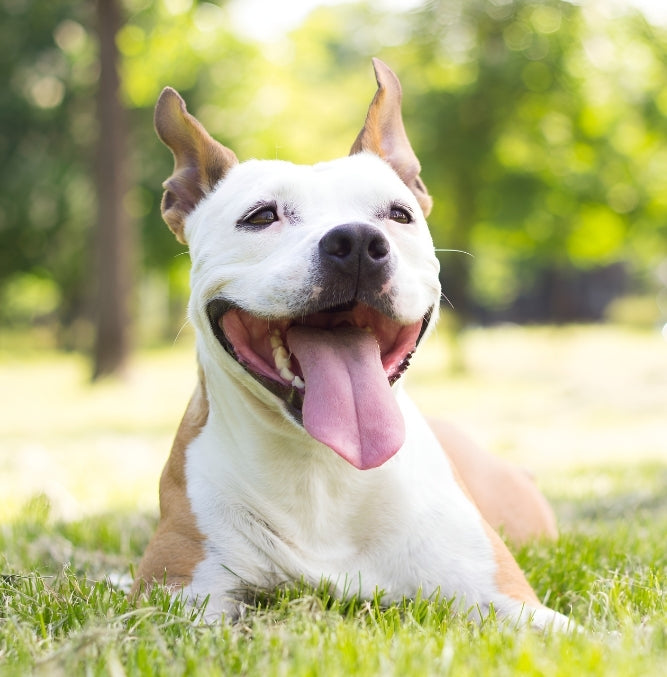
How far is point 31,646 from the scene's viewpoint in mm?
2182

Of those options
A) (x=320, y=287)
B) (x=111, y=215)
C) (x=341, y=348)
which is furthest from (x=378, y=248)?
(x=111, y=215)

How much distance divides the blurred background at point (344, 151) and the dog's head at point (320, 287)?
3252 mm

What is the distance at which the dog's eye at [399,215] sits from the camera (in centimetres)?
305

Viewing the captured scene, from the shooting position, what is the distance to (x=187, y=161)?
3.46 m

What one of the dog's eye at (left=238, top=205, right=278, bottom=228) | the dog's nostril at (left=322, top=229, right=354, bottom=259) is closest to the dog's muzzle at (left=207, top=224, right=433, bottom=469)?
the dog's nostril at (left=322, top=229, right=354, bottom=259)

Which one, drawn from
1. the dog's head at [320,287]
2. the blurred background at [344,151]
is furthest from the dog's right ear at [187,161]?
the blurred background at [344,151]

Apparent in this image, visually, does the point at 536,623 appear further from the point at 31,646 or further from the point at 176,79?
the point at 176,79

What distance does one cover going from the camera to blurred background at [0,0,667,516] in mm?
11742

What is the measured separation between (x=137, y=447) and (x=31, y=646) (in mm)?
5637

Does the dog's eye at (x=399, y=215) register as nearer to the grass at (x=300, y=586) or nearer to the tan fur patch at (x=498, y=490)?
the tan fur patch at (x=498, y=490)

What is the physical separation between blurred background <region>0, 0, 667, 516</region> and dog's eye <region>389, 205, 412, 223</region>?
350cm

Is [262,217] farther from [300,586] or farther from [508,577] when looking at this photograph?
[508,577]

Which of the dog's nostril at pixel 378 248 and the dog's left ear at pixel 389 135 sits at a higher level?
the dog's left ear at pixel 389 135

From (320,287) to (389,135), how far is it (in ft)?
3.88
